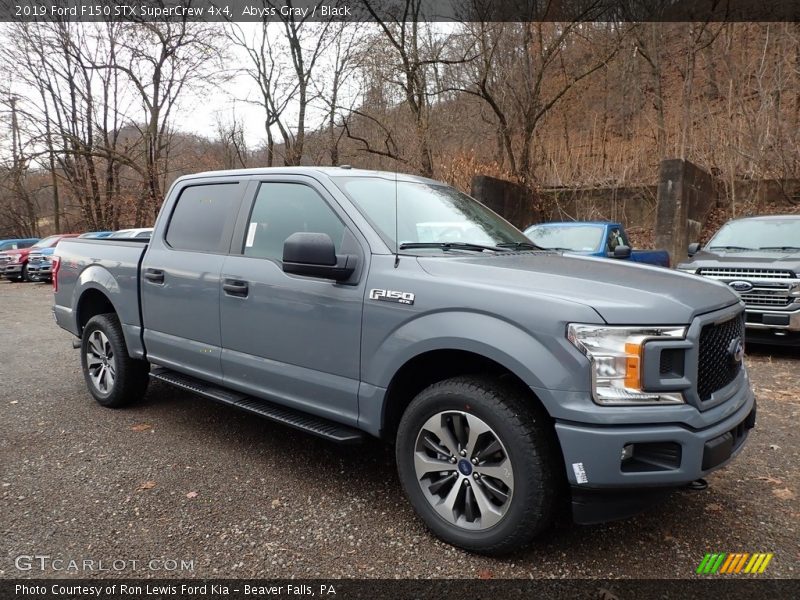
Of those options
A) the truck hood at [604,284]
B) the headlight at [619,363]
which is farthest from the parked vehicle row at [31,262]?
the headlight at [619,363]

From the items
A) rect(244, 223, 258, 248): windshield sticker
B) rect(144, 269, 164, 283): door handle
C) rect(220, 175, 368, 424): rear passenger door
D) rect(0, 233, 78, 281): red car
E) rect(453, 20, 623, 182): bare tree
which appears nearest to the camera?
rect(220, 175, 368, 424): rear passenger door

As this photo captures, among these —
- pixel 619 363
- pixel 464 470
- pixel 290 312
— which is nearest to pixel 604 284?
pixel 619 363

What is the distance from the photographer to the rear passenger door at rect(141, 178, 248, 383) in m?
3.78

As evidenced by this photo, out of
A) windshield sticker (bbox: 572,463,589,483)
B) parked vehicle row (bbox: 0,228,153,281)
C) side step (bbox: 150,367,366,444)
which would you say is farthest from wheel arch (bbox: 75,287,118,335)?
parked vehicle row (bbox: 0,228,153,281)

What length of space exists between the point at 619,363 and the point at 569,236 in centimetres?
719

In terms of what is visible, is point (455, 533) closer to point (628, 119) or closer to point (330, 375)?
point (330, 375)

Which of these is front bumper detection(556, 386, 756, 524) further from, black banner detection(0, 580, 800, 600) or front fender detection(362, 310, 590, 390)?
black banner detection(0, 580, 800, 600)

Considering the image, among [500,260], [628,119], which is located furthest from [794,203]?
[500,260]

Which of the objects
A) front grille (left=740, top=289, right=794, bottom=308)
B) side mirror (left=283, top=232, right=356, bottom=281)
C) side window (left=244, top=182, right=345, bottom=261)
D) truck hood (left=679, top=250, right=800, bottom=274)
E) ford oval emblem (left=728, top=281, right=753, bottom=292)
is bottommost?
front grille (left=740, top=289, right=794, bottom=308)

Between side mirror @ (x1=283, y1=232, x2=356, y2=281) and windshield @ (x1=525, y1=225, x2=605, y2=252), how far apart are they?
6.26 metres

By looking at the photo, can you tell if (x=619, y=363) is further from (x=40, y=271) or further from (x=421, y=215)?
(x=40, y=271)

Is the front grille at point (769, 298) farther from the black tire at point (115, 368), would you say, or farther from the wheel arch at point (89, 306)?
the wheel arch at point (89, 306)

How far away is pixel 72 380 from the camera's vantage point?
232 inches

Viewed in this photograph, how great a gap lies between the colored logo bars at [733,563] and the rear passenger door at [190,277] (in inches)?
119
